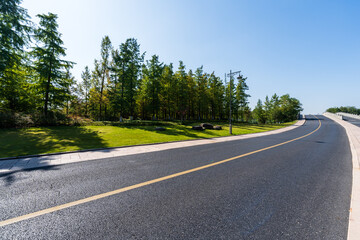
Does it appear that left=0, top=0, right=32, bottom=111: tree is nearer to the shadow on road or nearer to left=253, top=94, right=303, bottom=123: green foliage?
the shadow on road

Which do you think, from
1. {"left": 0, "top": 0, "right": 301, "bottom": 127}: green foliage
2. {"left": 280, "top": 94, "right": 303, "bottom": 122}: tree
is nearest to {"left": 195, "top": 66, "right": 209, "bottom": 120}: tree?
{"left": 0, "top": 0, "right": 301, "bottom": 127}: green foliage

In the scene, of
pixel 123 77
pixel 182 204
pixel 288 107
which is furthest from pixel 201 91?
pixel 288 107

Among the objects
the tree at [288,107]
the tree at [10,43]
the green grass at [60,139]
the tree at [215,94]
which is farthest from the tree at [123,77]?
the tree at [288,107]

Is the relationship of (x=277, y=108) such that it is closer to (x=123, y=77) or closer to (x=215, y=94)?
(x=215, y=94)

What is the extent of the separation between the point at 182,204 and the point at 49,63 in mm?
25674

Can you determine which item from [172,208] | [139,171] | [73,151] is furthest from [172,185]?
[73,151]

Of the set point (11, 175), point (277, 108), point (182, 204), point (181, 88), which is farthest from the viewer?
point (277, 108)

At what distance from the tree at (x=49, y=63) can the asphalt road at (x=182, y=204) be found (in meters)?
19.1

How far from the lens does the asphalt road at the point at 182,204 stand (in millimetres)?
2291

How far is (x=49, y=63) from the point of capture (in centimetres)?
1898

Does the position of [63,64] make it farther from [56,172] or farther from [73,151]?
[56,172]

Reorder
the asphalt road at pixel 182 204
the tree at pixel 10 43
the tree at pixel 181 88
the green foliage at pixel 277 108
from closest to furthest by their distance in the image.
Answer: the asphalt road at pixel 182 204 → the tree at pixel 10 43 → the tree at pixel 181 88 → the green foliage at pixel 277 108

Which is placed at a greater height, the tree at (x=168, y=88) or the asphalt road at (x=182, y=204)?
the tree at (x=168, y=88)

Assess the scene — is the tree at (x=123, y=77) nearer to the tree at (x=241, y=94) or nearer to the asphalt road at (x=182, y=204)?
the asphalt road at (x=182, y=204)
